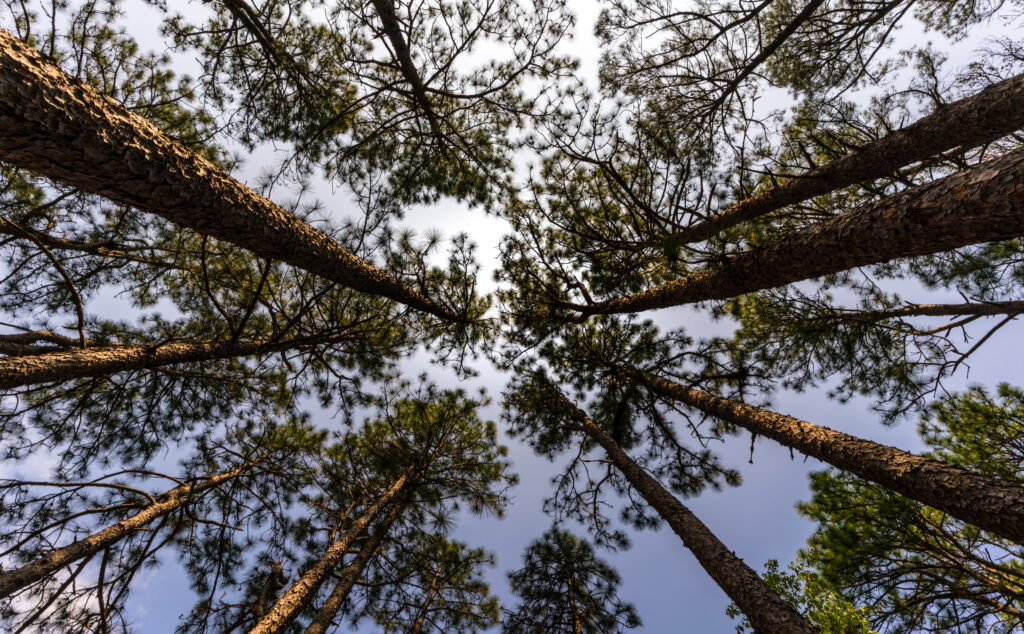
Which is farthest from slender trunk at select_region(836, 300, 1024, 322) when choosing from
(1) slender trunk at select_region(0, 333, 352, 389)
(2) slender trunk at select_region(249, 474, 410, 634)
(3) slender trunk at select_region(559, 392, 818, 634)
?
(2) slender trunk at select_region(249, 474, 410, 634)

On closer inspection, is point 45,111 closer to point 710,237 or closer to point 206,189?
point 206,189

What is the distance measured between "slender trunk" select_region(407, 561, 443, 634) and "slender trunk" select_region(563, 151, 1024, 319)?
665cm

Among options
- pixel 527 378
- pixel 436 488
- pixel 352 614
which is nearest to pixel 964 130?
pixel 527 378

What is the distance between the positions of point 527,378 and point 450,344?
6.09ft

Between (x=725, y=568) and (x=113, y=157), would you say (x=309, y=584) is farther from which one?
(x=113, y=157)

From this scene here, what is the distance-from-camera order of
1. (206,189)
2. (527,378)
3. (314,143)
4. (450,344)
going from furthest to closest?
(527,378) < (450,344) < (314,143) < (206,189)

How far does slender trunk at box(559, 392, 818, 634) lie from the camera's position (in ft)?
9.58

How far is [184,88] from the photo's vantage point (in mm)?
4020

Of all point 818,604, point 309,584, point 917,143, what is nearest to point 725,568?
point 818,604

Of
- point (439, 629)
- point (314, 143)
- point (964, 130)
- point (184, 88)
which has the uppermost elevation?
point (964, 130)

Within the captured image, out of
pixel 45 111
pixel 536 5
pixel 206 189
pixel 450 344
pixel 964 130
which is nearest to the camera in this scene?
pixel 45 111

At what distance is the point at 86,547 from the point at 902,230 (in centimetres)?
740

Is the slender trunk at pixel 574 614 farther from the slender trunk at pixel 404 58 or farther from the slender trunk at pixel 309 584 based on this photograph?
the slender trunk at pixel 404 58

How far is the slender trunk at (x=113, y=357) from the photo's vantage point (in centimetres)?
291
